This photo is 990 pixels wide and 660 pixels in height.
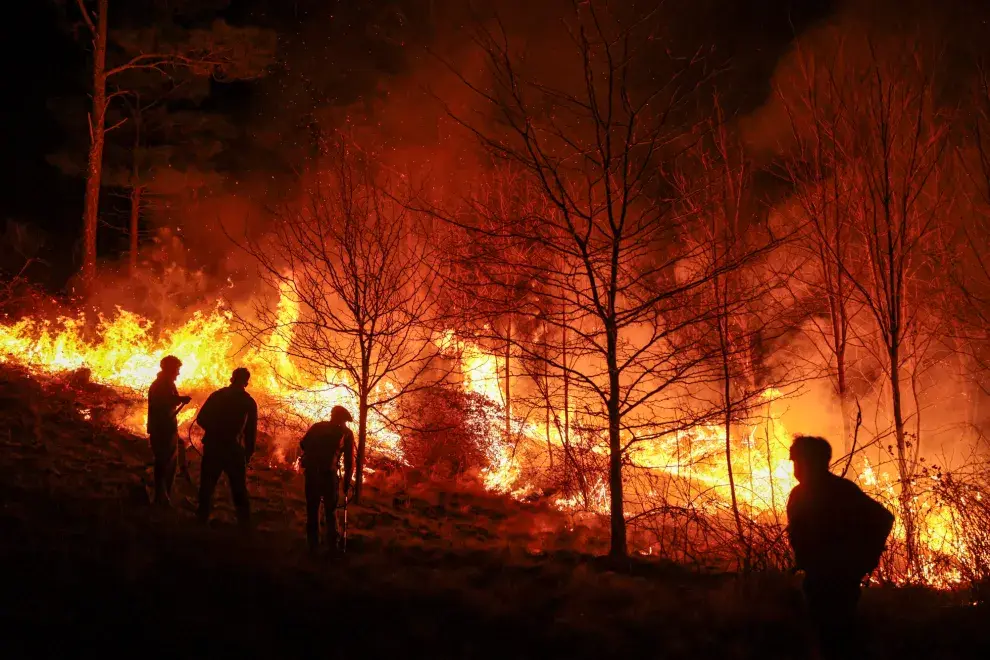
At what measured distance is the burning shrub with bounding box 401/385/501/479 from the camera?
13.2 metres

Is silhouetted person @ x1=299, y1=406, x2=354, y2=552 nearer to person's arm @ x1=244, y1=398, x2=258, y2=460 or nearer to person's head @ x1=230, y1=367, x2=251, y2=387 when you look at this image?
person's arm @ x1=244, y1=398, x2=258, y2=460

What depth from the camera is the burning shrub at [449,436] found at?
13.2 metres

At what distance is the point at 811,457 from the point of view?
393 centimetres

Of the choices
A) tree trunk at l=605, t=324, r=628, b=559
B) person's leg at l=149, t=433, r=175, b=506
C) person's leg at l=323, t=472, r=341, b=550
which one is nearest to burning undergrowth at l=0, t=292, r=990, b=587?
tree trunk at l=605, t=324, r=628, b=559

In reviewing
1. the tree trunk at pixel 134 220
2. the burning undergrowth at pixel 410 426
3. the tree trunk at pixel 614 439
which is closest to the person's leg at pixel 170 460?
the burning undergrowth at pixel 410 426

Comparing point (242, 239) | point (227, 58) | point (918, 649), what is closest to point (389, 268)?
point (918, 649)

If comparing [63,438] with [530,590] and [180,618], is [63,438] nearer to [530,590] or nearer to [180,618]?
[180,618]

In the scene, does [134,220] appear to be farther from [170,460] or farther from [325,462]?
[325,462]

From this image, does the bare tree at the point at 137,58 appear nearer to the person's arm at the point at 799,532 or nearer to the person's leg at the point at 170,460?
the person's leg at the point at 170,460

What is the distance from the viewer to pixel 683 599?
5383 mm

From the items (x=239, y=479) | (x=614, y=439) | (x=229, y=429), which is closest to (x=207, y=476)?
(x=239, y=479)

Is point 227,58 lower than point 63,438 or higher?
higher

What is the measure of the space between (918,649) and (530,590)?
108 inches

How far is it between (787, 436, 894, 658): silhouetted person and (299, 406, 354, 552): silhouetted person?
398 centimetres
